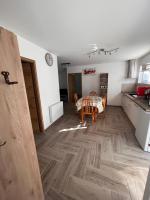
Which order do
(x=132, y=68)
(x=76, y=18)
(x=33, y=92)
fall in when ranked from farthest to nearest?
1. (x=132, y=68)
2. (x=33, y=92)
3. (x=76, y=18)

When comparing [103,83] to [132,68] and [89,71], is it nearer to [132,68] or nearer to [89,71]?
[89,71]

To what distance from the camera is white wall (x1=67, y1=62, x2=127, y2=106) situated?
484cm

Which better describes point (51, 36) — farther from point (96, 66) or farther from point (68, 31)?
point (96, 66)

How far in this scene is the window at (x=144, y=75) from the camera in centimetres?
387

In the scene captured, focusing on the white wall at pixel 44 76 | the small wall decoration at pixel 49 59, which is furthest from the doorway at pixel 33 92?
the small wall decoration at pixel 49 59

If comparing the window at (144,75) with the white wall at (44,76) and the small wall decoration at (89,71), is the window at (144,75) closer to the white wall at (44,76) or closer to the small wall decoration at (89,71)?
the small wall decoration at (89,71)

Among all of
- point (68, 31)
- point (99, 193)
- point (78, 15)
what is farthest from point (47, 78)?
Result: point (99, 193)

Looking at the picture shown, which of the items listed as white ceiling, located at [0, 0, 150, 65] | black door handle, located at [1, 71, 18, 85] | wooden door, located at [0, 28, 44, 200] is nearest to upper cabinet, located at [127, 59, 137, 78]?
white ceiling, located at [0, 0, 150, 65]

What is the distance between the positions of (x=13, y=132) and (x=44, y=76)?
7.57 feet

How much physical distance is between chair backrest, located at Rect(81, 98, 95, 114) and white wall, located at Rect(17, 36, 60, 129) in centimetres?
106

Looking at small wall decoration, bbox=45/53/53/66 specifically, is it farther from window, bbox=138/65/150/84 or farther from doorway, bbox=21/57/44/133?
window, bbox=138/65/150/84

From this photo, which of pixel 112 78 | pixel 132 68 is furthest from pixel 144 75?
pixel 112 78

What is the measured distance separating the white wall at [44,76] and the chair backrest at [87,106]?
106 cm

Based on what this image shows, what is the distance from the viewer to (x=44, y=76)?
Result: 2.82m
